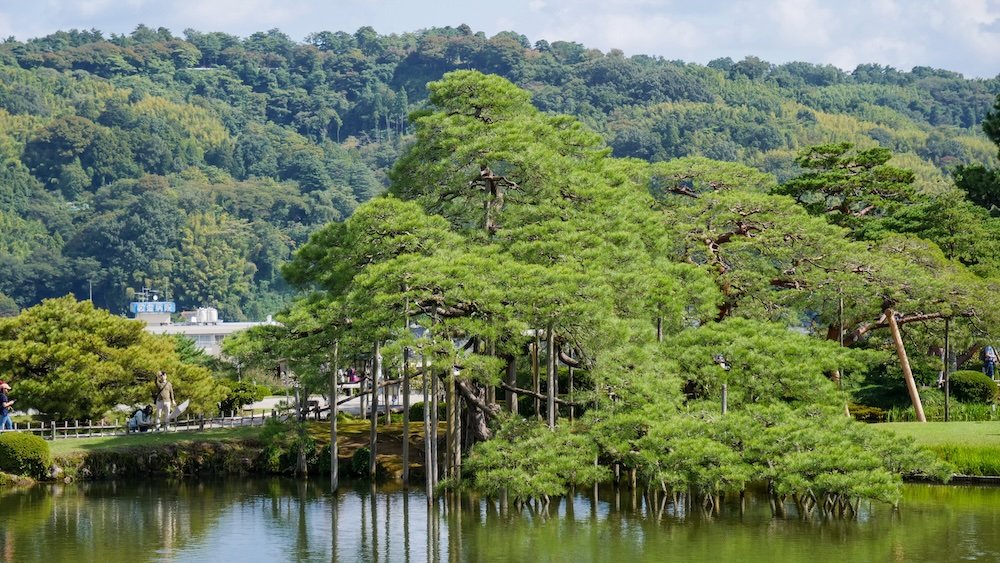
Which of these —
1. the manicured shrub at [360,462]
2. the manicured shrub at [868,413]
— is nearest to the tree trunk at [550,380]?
the manicured shrub at [360,462]

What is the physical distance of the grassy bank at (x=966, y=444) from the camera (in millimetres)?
38875

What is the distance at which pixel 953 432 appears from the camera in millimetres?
41031

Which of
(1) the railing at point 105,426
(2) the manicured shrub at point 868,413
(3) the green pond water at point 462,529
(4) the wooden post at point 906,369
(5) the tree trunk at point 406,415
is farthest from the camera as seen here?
(2) the manicured shrub at point 868,413

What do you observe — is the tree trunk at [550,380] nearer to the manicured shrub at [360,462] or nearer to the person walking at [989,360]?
the manicured shrub at [360,462]

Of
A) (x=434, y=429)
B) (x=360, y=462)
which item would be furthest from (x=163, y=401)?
(x=434, y=429)

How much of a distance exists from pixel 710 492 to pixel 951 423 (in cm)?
1153

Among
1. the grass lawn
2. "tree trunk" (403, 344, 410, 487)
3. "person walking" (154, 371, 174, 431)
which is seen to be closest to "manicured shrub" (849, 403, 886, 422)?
the grass lawn

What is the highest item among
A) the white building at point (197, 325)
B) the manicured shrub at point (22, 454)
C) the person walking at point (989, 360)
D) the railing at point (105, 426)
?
the white building at point (197, 325)

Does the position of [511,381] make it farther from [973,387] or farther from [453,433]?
[973,387]

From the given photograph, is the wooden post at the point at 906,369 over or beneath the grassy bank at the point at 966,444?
over

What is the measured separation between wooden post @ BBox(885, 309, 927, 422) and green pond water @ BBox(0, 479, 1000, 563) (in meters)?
7.63

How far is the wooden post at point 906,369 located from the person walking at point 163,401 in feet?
72.3

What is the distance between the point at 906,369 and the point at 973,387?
2.88 metres

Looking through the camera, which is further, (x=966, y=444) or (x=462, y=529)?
(x=966, y=444)
